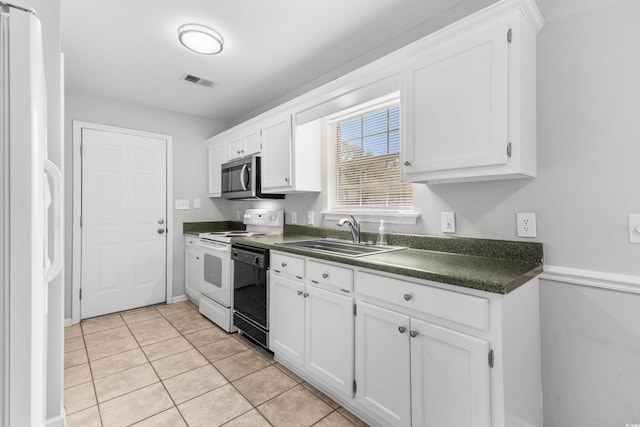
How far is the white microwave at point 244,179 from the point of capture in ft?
10.0

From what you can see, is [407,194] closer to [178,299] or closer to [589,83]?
[589,83]

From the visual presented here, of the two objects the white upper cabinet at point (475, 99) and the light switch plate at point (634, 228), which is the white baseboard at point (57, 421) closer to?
the white upper cabinet at point (475, 99)

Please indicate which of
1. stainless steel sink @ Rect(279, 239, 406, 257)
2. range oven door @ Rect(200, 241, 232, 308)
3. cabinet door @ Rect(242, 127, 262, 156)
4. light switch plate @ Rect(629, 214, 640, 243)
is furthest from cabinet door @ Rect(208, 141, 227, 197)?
light switch plate @ Rect(629, 214, 640, 243)

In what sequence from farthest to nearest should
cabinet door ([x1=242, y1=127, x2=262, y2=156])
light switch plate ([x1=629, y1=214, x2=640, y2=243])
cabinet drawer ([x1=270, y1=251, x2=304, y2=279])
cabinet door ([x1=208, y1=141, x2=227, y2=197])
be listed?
cabinet door ([x1=208, y1=141, x2=227, y2=197])
cabinet door ([x1=242, y1=127, x2=262, y2=156])
cabinet drawer ([x1=270, y1=251, x2=304, y2=279])
light switch plate ([x1=629, y1=214, x2=640, y2=243])

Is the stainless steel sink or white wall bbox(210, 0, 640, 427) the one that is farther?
the stainless steel sink

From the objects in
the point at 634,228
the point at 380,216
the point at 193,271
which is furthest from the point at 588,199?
the point at 193,271

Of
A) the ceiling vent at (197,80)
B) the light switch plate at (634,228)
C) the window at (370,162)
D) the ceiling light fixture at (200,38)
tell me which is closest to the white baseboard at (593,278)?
the light switch plate at (634,228)

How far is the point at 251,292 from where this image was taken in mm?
2467

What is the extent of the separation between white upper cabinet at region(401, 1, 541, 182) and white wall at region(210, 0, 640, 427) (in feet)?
0.37

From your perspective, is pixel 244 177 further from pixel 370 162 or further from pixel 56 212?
pixel 56 212

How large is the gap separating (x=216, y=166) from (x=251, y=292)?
6.60 ft

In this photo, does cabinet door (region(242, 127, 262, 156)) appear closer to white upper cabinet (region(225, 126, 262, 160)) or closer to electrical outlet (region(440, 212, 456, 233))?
white upper cabinet (region(225, 126, 262, 160))

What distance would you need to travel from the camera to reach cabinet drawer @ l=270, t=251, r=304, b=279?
6.51 ft

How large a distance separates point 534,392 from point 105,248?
393 cm
